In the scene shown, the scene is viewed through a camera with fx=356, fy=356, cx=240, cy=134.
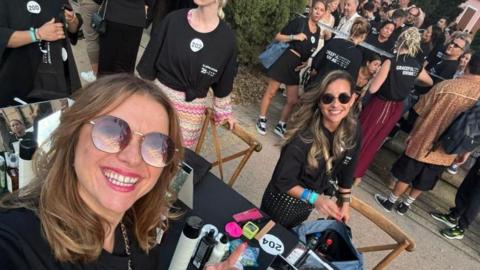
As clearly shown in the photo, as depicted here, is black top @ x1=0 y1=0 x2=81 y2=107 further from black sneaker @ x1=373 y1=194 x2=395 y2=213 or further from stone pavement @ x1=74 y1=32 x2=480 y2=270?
black sneaker @ x1=373 y1=194 x2=395 y2=213

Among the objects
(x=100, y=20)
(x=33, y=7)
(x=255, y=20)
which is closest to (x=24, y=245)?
(x=33, y=7)

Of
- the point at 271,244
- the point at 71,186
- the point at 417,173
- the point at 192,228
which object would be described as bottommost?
the point at 417,173

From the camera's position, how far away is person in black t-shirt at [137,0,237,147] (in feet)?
9.22

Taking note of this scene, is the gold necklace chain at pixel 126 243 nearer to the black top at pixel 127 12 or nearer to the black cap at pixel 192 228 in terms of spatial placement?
the black cap at pixel 192 228

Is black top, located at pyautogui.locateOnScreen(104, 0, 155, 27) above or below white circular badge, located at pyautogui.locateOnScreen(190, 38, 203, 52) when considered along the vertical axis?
below

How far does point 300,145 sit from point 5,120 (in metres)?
1.80

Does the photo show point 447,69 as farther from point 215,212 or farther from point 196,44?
point 215,212

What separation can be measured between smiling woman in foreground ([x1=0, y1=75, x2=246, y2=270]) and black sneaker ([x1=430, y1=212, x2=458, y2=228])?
4.48 m

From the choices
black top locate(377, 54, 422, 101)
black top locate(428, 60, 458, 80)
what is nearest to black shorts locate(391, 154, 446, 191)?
black top locate(377, 54, 422, 101)

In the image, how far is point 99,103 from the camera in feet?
4.18

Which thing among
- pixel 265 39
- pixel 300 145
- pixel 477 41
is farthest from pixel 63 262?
pixel 477 41

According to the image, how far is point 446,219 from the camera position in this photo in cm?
462

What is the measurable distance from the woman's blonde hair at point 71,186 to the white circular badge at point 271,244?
111 cm

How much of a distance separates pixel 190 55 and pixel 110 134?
1706 mm
